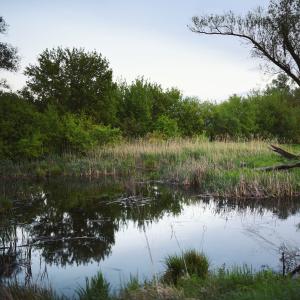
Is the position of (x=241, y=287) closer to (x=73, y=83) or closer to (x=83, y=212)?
(x=83, y=212)

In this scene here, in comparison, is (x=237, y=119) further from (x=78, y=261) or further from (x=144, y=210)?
(x=78, y=261)

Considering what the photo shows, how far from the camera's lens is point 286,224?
393 inches

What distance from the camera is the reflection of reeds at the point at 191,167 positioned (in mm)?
13711

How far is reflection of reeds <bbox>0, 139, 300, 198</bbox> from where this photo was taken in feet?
45.0

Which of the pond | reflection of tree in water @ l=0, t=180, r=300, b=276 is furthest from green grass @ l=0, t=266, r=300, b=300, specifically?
reflection of tree in water @ l=0, t=180, r=300, b=276

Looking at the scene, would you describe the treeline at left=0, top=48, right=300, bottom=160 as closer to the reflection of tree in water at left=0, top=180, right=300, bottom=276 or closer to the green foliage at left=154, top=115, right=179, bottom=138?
the green foliage at left=154, top=115, right=179, bottom=138

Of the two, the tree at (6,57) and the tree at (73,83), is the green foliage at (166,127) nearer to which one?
the tree at (73,83)

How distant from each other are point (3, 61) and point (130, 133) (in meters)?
13.9

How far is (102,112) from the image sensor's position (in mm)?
30062

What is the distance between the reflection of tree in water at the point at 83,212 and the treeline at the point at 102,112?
4.43 m

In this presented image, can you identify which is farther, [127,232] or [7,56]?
[7,56]

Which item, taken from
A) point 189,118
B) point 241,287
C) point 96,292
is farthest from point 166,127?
point 241,287

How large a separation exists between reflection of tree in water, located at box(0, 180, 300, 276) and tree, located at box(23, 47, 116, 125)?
12564 mm

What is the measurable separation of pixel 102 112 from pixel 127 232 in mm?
21331
